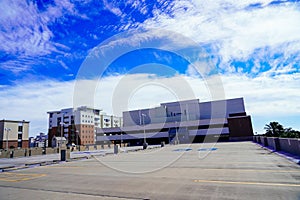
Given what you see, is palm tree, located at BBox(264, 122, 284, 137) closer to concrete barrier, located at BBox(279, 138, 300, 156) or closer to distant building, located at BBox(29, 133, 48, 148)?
concrete barrier, located at BBox(279, 138, 300, 156)

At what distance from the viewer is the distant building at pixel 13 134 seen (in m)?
67.4

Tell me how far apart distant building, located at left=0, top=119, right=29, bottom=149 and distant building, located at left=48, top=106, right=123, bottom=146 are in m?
16.8

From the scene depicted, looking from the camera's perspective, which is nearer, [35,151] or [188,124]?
[35,151]

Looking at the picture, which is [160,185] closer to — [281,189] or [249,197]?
[249,197]

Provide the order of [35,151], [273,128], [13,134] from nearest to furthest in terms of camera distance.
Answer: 1. [35,151]
2. [273,128]
3. [13,134]

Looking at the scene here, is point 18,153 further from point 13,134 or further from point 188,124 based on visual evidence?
point 13,134

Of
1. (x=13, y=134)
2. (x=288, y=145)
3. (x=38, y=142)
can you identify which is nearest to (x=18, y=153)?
(x=288, y=145)

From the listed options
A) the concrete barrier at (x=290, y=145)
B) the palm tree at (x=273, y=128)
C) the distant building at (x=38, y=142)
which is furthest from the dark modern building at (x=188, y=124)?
the concrete barrier at (x=290, y=145)

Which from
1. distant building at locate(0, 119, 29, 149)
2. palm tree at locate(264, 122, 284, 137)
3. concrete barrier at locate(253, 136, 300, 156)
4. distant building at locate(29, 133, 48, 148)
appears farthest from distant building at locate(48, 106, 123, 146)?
concrete barrier at locate(253, 136, 300, 156)

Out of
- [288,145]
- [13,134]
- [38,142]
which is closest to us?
[288,145]

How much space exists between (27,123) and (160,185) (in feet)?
271

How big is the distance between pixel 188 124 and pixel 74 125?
56663mm

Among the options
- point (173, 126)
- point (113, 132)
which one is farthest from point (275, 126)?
point (113, 132)

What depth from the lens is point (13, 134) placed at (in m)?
70.1
